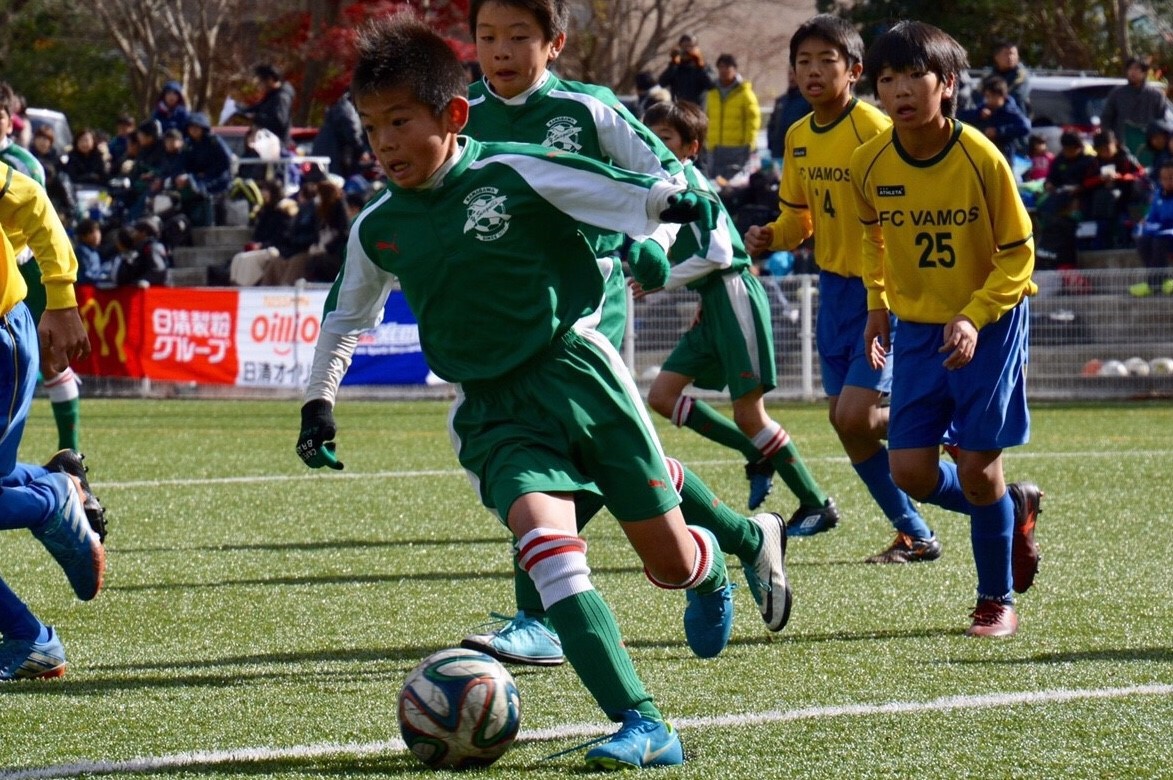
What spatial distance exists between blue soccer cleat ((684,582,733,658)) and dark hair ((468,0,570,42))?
6.00ft

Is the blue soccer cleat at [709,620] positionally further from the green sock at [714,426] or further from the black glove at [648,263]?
the green sock at [714,426]

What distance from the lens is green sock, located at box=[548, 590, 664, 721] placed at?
3.96m

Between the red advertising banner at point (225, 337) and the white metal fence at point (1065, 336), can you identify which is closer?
the white metal fence at point (1065, 336)

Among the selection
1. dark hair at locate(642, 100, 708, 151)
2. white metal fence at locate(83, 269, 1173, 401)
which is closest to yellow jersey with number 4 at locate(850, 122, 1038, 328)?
dark hair at locate(642, 100, 708, 151)

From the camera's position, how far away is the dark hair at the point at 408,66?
4.21 meters

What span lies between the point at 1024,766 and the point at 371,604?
3207 mm

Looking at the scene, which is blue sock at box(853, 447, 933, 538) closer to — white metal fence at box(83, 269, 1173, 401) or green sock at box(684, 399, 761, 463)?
green sock at box(684, 399, 761, 463)

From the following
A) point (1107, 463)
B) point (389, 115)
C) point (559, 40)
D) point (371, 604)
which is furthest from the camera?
point (1107, 463)

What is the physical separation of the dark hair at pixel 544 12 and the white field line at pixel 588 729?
224 centimetres

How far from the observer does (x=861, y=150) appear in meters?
5.93

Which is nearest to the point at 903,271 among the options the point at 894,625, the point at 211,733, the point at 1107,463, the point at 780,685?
the point at 894,625

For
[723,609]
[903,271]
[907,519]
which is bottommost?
[907,519]

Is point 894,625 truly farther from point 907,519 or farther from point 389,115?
point 389,115

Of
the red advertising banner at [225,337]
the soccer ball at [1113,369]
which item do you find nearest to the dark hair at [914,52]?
the soccer ball at [1113,369]
